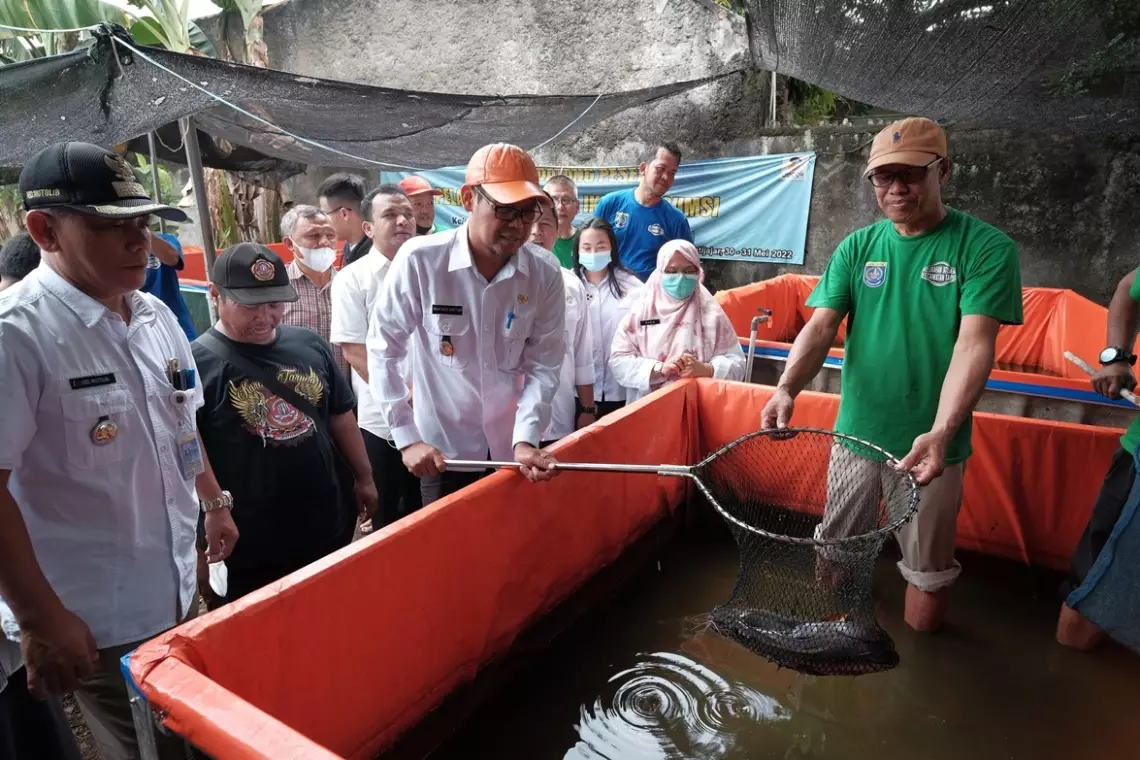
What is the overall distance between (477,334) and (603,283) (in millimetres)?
1675

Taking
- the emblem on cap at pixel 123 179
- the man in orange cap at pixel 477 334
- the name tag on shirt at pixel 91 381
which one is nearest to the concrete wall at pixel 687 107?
the man in orange cap at pixel 477 334

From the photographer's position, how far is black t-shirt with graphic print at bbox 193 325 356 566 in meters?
2.13

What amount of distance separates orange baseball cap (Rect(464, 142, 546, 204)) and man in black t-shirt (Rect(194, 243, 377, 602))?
2.57 ft

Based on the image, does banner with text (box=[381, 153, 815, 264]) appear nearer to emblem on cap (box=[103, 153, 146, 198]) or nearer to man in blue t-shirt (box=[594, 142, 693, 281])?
man in blue t-shirt (box=[594, 142, 693, 281])

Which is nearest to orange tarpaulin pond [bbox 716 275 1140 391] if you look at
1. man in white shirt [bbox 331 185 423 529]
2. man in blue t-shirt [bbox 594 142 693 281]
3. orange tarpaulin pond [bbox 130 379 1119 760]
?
man in blue t-shirt [bbox 594 142 693 281]

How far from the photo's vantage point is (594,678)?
8.35ft

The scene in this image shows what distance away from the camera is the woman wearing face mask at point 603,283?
388 centimetres

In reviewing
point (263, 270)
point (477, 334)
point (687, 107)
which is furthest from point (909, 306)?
point (687, 107)

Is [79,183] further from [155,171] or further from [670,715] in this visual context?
[155,171]

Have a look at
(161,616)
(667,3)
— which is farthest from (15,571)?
(667,3)

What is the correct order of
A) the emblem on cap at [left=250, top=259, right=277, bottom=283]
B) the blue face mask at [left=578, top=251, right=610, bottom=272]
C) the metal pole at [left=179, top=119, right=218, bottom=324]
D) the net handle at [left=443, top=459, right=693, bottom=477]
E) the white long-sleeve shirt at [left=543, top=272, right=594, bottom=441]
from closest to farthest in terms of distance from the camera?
the net handle at [left=443, top=459, right=693, bottom=477], the emblem on cap at [left=250, top=259, right=277, bottom=283], the white long-sleeve shirt at [left=543, top=272, right=594, bottom=441], the blue face mask at [left=578, top=251, right=610, bottom=272], the metal pole at [left=179, top=119, right=218, bottom=324]

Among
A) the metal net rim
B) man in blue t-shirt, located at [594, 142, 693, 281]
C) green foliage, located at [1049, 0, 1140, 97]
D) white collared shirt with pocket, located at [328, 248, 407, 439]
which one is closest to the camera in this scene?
the metal net rim

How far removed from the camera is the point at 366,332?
9.83 ft

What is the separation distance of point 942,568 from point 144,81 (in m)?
4.38
